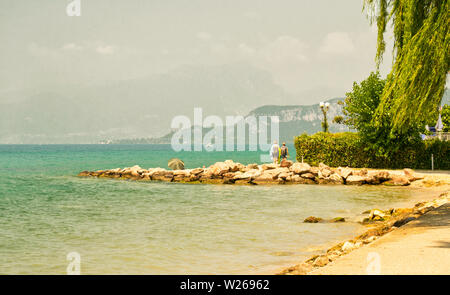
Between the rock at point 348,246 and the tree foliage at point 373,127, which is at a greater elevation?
the tree foliage at point 373,127

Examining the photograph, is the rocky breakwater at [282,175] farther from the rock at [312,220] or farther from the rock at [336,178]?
the rock at [312,220]

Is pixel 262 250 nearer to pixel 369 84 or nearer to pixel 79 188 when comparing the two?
pixel 79 188

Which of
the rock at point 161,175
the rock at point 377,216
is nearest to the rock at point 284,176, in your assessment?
the rock at point 161,175

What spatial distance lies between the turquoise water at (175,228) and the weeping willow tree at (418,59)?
392cm

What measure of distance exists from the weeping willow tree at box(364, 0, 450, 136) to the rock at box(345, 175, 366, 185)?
55.4 ft

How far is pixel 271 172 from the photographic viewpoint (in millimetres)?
32562

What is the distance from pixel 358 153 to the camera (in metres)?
35.0

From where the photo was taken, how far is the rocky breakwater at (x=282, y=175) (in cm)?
2900

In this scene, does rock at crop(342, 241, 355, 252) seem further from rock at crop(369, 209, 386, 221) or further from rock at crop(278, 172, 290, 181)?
rock at crop(278, 172, 290, 181)

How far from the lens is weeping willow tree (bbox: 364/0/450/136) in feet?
37.0

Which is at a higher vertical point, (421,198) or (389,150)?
(389,150)

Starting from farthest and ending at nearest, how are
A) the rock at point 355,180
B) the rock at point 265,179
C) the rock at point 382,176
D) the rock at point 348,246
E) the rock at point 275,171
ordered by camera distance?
1. the rock at point 275,171
2. the rock at point 265,179
3. the rock at point 355,180
4. the rock at point 382,176
5. the rock at point 348,246
